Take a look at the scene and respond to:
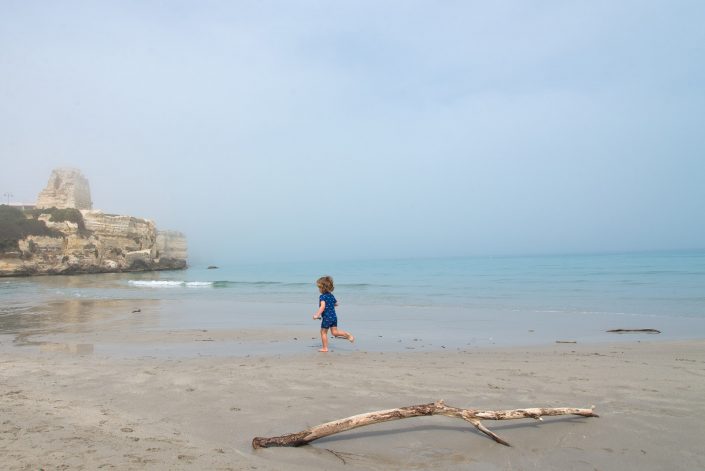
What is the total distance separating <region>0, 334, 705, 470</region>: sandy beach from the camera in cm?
354

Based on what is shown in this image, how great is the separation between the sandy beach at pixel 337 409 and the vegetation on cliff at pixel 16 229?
55.4 meters

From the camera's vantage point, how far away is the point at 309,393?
5492mm

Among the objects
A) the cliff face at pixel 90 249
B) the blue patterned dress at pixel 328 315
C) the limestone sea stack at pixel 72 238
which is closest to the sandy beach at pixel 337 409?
the blue patterned dress at pixel 328 315

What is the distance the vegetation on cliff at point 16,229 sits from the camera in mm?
51219

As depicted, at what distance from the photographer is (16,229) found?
5322cm

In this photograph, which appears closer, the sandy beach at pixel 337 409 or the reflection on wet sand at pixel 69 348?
the sandy beach at pixel 337 409

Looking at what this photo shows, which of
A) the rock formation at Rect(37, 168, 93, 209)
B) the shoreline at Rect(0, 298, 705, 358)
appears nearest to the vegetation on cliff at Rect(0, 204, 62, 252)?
the rock formation at Rect(37, 168, 93, 209)

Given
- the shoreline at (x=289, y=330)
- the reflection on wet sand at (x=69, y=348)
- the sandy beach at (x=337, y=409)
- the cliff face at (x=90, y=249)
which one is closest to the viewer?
the sandy beach at (x=337, y=409)

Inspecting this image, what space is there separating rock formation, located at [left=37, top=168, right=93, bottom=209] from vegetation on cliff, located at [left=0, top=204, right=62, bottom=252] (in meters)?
13.2

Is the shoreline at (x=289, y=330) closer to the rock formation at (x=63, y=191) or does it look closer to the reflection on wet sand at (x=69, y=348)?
the reflection on wet sand at (x=69, y=348)

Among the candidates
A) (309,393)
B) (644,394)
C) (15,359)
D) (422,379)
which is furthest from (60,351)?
(644,394)

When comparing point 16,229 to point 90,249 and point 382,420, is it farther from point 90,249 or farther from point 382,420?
point 382,420

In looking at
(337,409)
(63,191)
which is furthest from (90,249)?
(337,409)

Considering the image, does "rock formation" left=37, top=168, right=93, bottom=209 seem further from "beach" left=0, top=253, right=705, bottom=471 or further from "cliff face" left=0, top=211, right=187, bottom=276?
"beach" left=0, top=253, right=705, bottom=471
